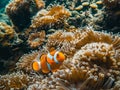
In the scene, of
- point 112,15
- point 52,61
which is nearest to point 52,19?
point 112,15

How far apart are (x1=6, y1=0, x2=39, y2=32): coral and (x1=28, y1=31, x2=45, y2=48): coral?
103cm

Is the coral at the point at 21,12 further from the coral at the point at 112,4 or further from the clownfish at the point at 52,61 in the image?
the clownfish at the point at 52,61

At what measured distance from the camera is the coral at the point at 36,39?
5882 mm

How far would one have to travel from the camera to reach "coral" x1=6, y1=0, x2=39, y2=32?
7.14 meters

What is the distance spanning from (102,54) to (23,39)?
4146 mm

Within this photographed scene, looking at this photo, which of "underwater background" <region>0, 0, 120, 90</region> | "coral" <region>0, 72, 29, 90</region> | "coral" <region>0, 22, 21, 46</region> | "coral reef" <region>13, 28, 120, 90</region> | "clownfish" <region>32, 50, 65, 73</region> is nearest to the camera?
"coral reef" <region>13, 28, 120, 90</region>

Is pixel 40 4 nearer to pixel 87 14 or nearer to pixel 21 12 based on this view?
pixel 21 12

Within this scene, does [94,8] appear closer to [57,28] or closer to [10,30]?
[57,28]

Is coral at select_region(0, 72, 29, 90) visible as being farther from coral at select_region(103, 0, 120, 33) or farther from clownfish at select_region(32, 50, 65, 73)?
coral at select_region(103, 0, 120, 33)

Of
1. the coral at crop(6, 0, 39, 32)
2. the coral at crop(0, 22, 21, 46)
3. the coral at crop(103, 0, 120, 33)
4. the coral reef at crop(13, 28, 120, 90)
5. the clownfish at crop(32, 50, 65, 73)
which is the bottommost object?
the coral reef at crop(13, 28, 120, 90)

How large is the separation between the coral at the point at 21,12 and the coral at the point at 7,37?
60cm

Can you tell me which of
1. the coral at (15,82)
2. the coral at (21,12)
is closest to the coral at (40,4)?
the coral at (21,12)

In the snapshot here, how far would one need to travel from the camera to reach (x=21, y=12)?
285 inches

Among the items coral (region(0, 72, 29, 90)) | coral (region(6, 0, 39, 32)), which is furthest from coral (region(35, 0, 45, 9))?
coral (region(0, 72, 29, 90))
